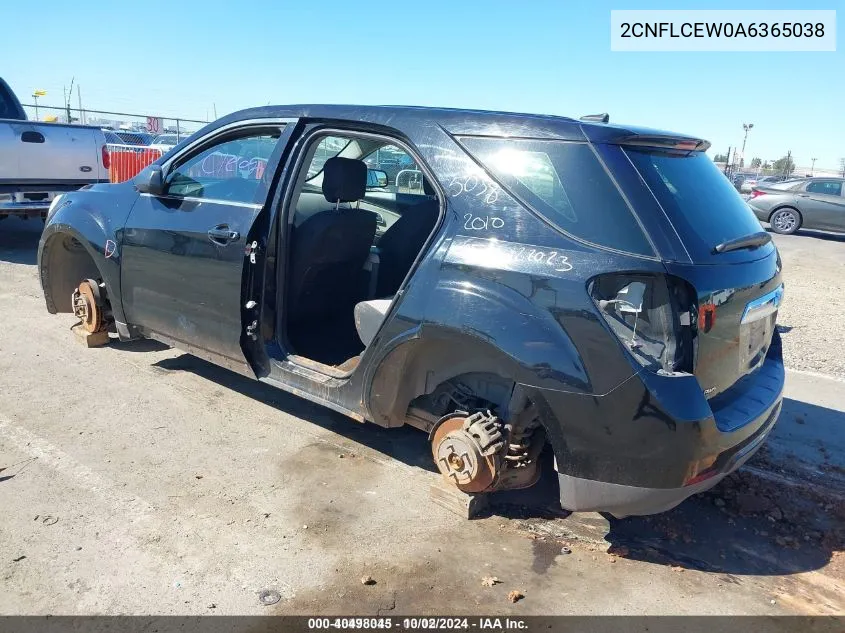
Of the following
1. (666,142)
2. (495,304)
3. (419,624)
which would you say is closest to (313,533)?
(419,624)

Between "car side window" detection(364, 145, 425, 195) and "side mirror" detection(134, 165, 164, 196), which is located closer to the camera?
"side mirror" detection(134, 165, 164, 196)

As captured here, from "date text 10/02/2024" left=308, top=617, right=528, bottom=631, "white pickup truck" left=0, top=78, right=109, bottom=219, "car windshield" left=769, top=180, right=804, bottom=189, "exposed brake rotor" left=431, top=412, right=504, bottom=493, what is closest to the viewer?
"date text 10/02/2024" left=308, top=617, right=528, bottom=631

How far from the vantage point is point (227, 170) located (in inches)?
160

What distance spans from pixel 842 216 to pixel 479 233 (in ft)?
52.5

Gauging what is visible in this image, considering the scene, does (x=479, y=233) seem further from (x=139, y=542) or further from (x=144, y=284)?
(x=144, y=284)

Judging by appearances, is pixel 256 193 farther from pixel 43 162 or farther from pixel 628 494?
pixel 43 162

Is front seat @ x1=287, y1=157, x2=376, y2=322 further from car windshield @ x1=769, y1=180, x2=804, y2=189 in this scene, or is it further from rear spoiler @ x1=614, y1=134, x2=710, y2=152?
car windshield @ x1=769, y1=180, x2=804, y2=189

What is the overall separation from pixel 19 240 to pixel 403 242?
8.32 metres

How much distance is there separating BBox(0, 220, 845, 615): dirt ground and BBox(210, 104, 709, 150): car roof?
182 centimetres

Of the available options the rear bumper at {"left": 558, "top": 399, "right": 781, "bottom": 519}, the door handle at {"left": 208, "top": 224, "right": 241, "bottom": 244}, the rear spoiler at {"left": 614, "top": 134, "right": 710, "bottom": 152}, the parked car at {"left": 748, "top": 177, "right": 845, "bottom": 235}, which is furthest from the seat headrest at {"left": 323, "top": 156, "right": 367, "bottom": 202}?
the parked car at {"left": 748, "top": 177, "right": 845, "bottom": 235}

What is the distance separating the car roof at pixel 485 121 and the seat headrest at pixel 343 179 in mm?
357

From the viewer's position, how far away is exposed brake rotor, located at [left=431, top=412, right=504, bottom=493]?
2.93m

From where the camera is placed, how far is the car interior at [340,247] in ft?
12.8

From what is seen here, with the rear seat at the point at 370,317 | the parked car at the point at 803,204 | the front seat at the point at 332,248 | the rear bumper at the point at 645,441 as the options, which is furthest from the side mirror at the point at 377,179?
the parked car at the point at 803,204
